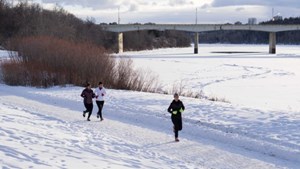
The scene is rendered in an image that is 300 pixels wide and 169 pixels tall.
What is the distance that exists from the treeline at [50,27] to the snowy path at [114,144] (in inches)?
1638

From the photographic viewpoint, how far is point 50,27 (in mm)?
76125

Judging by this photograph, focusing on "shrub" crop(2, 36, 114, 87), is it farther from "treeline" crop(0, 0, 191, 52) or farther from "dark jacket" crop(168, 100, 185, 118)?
"treeline" crop(0, 0, 191, 52)

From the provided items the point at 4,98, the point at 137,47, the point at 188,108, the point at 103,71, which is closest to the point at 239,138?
the point at 188,108

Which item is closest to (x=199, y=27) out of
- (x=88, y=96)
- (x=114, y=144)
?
(x=88, y=96)

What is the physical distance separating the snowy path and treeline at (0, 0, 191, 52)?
137 ft

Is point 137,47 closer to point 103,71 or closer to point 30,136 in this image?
point 103,71

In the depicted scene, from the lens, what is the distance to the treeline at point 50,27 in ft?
245

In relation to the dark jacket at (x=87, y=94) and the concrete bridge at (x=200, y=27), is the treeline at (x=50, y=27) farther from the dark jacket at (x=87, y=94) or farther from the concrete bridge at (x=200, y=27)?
the dark jacket at (x=87, y=94)

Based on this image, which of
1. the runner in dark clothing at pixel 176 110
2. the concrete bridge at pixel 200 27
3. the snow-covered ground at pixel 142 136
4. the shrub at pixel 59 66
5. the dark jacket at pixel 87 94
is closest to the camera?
the snow-covered ground at pixel 142 136

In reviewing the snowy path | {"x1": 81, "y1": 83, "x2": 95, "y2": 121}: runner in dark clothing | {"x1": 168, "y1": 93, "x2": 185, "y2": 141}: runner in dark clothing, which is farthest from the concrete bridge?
{"x1": 168, "y1": 93, "x2": 185, "y2": 141}: runner in dark clothing

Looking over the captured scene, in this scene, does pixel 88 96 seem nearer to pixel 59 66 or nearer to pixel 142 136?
pixel 142 136

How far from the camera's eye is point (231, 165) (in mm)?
11898

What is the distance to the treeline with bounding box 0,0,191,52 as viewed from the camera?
74625mm

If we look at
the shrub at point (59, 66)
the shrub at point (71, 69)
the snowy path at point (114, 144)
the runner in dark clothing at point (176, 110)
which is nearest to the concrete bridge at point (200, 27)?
the shrub at point (59, 66)
